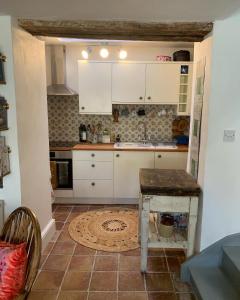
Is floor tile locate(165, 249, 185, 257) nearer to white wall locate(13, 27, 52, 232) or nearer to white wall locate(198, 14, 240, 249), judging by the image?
white wall locate(198, 14, 240, 249)

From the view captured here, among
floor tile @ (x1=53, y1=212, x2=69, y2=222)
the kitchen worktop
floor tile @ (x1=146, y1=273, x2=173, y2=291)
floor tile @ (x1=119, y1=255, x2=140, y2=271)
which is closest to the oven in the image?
the kitchen worktop

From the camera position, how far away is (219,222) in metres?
2.26

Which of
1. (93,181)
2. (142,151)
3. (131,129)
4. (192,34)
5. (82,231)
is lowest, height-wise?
(82,231)

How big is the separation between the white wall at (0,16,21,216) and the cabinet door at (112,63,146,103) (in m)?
1.96

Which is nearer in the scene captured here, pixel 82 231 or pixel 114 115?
pixel 82 231

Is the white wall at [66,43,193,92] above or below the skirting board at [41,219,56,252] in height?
above

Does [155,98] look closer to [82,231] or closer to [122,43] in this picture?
[122,43]

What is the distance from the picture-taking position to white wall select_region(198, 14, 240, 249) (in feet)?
6.75

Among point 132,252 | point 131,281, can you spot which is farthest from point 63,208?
point 131,281

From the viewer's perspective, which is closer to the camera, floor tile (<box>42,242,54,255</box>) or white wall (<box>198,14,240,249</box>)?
white wall (<box>198,14,240,249</box>)

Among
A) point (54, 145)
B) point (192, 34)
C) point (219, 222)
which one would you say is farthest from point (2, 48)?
point (219, 222)

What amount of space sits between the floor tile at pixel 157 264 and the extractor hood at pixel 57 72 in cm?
255

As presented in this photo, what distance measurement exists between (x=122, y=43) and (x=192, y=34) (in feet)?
5.67

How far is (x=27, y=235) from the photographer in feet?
5.45
